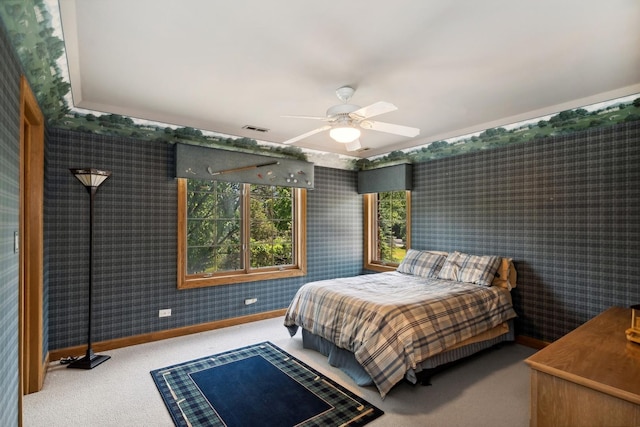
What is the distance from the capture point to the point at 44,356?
3045 mm

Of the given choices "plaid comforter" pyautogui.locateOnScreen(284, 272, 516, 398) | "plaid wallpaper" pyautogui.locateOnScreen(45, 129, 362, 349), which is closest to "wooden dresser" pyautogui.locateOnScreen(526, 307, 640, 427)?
"plaid comforter" pyautogui.locateOnScreen(284, 272, 516, 398)

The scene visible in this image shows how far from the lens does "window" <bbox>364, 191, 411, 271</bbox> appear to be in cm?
525

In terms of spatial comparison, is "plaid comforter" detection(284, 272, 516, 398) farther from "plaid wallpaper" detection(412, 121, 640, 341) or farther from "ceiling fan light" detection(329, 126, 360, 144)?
"ceiling fan light" detection(329, 126, 360, 144)

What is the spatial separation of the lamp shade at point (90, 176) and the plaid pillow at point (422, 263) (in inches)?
145

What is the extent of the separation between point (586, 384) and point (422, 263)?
292cm

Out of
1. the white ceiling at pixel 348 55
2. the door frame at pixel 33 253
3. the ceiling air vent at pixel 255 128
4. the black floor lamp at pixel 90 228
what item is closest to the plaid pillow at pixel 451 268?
the white ceiling at pixel 348 55

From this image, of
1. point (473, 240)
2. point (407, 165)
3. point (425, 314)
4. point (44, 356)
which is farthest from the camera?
point (407, 165)

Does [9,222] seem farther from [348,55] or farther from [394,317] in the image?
[394,317]

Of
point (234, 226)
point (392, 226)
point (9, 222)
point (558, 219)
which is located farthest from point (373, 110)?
point (392, 226)

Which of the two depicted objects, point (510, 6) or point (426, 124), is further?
point (426, 124)

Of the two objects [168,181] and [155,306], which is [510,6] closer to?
[168,181]

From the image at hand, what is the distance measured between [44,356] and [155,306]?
1.03 m

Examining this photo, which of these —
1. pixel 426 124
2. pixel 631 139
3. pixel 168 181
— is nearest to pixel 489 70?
pixel 426 124

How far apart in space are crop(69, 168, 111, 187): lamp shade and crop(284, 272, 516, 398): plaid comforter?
7.65 ft
